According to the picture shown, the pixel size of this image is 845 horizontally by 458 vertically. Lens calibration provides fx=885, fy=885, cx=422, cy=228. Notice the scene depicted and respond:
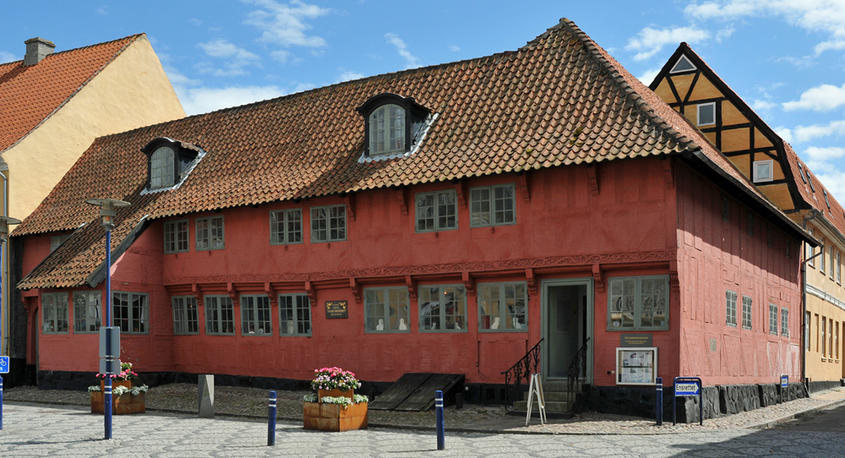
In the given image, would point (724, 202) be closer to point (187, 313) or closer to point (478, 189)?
point (478, 189)

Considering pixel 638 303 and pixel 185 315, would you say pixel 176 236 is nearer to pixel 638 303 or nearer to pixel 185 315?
pixel 185 315

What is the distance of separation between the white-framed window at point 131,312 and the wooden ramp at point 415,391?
9.02 m

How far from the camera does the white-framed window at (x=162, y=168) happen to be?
27953 mm

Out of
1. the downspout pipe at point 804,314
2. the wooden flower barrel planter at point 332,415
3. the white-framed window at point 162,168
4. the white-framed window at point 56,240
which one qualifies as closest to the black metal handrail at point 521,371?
the wooden flower barrel planter at point 332,415

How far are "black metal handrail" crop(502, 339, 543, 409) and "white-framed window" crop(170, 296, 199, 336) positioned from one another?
1092cm

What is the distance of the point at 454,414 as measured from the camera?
63.4 ft

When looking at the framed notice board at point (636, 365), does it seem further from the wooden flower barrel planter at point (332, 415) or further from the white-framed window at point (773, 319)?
the white-framed window at point (773, 319)

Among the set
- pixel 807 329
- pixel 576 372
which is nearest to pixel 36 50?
pixel 576 372

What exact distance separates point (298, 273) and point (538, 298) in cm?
722

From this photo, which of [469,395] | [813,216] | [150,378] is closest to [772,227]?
[813,216]

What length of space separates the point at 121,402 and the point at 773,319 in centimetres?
1851

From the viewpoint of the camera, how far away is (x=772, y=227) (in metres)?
27.0

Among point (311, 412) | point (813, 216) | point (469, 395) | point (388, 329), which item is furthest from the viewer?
point (813, 216)

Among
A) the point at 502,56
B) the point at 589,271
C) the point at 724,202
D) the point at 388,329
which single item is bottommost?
the point at 388,329
